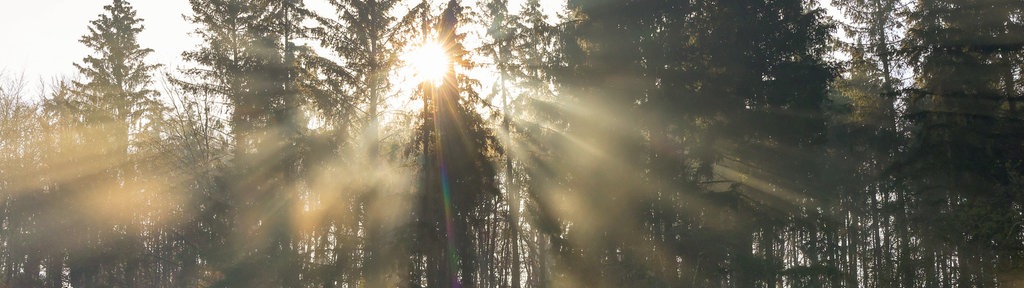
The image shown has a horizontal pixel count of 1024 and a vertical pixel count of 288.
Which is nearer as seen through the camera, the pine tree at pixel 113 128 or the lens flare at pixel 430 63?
the lens flare at pixel 430 63

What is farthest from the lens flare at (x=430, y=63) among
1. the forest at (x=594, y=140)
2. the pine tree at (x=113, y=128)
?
the pine tree at (x=113, y=128)

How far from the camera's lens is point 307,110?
24.0 meters

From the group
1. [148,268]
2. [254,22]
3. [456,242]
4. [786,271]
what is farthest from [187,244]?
[786,271]

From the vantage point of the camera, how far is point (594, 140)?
869 inches

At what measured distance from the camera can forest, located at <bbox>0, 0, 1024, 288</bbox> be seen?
19234mm

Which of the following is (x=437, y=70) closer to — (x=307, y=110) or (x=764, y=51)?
(x=307, y=110)

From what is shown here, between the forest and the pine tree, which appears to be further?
the pine tree

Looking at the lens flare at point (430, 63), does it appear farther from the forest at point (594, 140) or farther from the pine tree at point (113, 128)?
the pine tree at point (113, 128)

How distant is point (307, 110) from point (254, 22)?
337cm

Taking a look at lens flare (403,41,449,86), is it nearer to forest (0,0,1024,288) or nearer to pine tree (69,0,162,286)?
forest (0,0,1024,288)

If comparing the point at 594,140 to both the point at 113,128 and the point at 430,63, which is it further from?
the point at 113,128

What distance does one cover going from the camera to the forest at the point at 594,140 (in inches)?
757

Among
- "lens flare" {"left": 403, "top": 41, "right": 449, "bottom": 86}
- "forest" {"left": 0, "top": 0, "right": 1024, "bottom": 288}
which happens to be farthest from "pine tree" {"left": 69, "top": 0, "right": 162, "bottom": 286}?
"lens flare" {"left": 403, "top": 41, "right": 449, "bottom": 86}

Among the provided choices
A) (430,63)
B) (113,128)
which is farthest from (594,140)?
(113,128)
